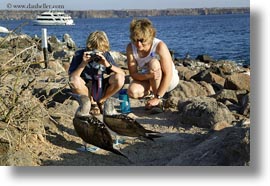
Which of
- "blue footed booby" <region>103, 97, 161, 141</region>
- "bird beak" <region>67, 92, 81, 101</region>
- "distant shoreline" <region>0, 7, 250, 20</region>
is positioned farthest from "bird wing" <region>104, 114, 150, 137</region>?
"distant shoreline" <region>0, 7, 250, 20</region>

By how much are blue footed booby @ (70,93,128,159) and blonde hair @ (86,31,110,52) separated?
0.30 metres

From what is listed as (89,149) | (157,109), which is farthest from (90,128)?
(157,109)

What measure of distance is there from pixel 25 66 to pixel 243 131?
4.24 ft

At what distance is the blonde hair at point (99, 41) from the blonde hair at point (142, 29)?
0.17m

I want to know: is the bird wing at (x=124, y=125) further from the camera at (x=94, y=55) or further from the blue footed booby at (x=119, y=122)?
the camera at (x=94, y=55)

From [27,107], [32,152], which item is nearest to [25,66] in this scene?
[27,107]

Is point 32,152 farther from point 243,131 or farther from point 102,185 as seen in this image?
point 243,131

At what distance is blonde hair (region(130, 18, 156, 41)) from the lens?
12.5 ft

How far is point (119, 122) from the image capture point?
148 inches

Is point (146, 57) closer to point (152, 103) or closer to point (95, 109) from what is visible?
point (152, 103)

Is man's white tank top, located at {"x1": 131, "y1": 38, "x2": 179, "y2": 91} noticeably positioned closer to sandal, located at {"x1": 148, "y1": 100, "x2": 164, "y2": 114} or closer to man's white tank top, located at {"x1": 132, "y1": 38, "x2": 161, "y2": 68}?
man's white tank top, located at {"x1": 132, "y1": 38, "x2": 161, "y2": 68}

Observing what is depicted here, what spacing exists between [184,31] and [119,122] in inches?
26.2

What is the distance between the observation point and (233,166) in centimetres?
337

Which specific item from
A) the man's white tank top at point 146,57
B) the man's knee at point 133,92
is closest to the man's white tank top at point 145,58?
the man's white tank top at point 146,57
